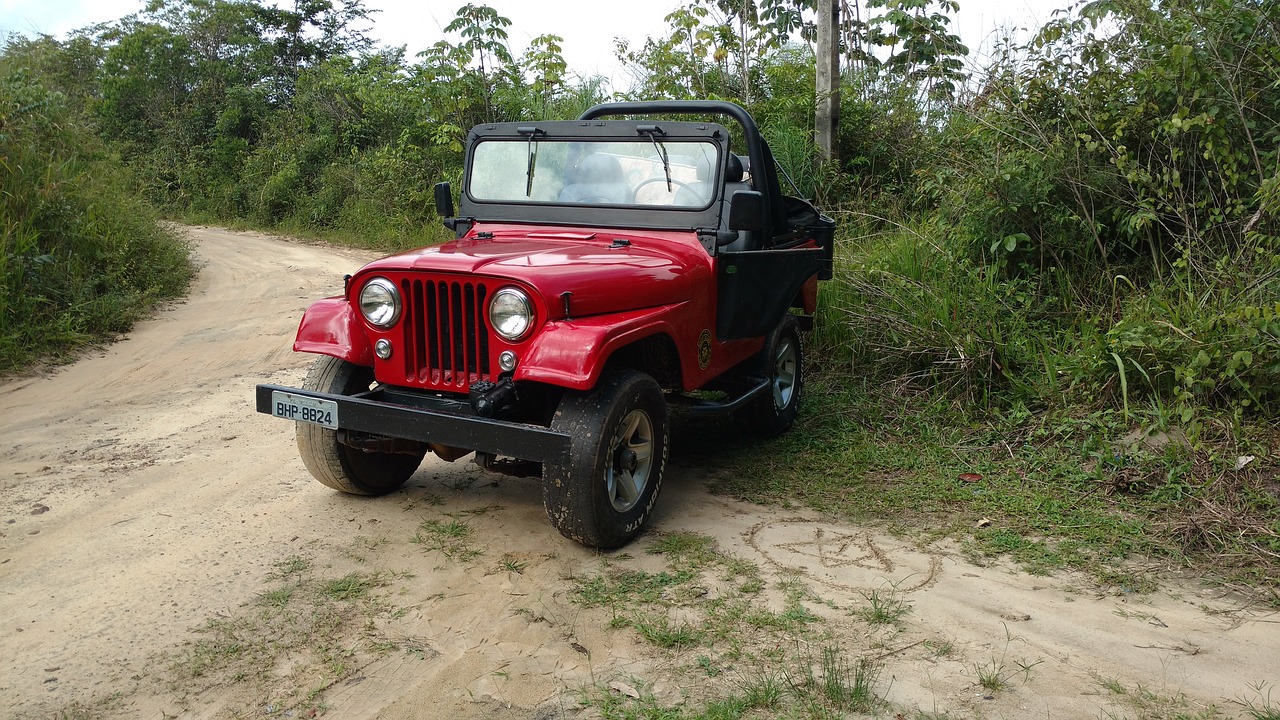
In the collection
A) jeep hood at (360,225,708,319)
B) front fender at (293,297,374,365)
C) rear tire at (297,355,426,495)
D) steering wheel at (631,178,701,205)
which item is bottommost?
rear tire at (297,355,426,495)

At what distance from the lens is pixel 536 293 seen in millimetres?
3729

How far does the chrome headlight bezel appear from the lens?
4.02 m

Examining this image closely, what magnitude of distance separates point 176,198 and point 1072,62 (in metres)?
16.6

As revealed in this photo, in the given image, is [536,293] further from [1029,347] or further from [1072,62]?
[1072,62]

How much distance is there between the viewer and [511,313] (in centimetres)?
381

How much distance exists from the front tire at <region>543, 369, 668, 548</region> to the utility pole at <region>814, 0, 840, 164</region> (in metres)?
5.41

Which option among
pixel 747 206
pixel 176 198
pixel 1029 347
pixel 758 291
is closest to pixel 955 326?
pixel 1029 347

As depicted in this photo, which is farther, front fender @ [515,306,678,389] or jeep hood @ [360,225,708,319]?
jeep hood @ [360,225,708,319]

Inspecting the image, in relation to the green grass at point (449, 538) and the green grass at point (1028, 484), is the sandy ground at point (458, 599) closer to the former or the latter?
the green grass at point (449, 538)

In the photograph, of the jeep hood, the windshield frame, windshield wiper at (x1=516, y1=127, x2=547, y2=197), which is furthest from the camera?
windshield wiper at (x1=516, y1=127, x2=547, y2=197)

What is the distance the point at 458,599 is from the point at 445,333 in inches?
42.4

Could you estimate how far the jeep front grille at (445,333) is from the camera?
3.91 meters

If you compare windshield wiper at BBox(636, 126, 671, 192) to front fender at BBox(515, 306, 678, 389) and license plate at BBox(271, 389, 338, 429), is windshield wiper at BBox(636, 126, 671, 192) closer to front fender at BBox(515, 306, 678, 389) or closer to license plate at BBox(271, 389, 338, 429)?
front fender at BBox(515, 306, 678, 389)

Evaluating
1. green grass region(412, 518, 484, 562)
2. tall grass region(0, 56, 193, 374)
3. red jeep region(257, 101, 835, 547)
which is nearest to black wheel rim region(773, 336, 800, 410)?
red jeep region(257, 101, 835, 547)
